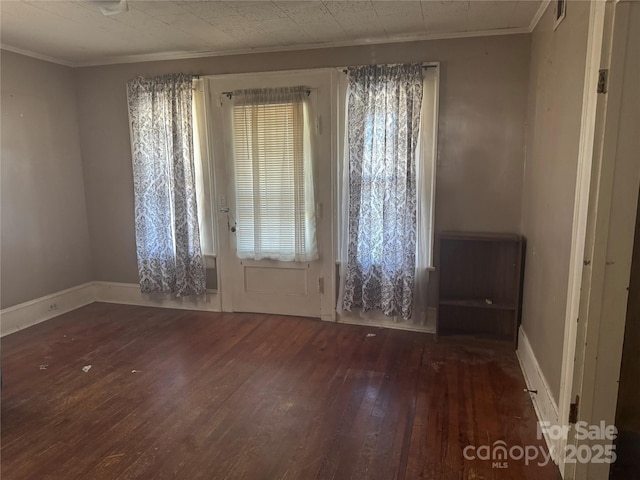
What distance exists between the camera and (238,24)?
2.99m

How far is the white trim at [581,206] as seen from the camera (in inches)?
63.2

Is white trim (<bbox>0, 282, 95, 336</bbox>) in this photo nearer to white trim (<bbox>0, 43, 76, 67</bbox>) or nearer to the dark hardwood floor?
the dark hardwood floor

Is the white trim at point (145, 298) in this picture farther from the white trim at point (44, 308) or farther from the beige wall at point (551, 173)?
the beige wall at point (551, 173)

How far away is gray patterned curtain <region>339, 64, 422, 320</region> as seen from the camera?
326cm

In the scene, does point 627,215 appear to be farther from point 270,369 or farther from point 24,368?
point 24,368

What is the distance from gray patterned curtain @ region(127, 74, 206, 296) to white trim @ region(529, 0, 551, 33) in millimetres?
2832

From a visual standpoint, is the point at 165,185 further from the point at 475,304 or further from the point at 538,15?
the point at 538,15

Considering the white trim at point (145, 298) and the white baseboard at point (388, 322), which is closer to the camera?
the white baseboard at point (388, 322)

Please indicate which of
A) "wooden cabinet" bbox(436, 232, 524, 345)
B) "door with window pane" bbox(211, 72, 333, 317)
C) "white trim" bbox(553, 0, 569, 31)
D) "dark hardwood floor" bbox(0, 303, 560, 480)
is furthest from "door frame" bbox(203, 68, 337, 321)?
"white trim" bbox(553, 0, 569, 31)

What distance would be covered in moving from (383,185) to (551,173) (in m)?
1.31

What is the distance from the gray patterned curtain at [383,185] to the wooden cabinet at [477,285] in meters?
0.29

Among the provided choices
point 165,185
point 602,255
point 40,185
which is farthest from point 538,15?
point 40,185

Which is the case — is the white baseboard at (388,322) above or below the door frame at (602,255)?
below

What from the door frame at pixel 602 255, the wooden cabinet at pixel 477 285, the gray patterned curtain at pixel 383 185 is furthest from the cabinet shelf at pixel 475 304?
the door frame at pixel 602 255
